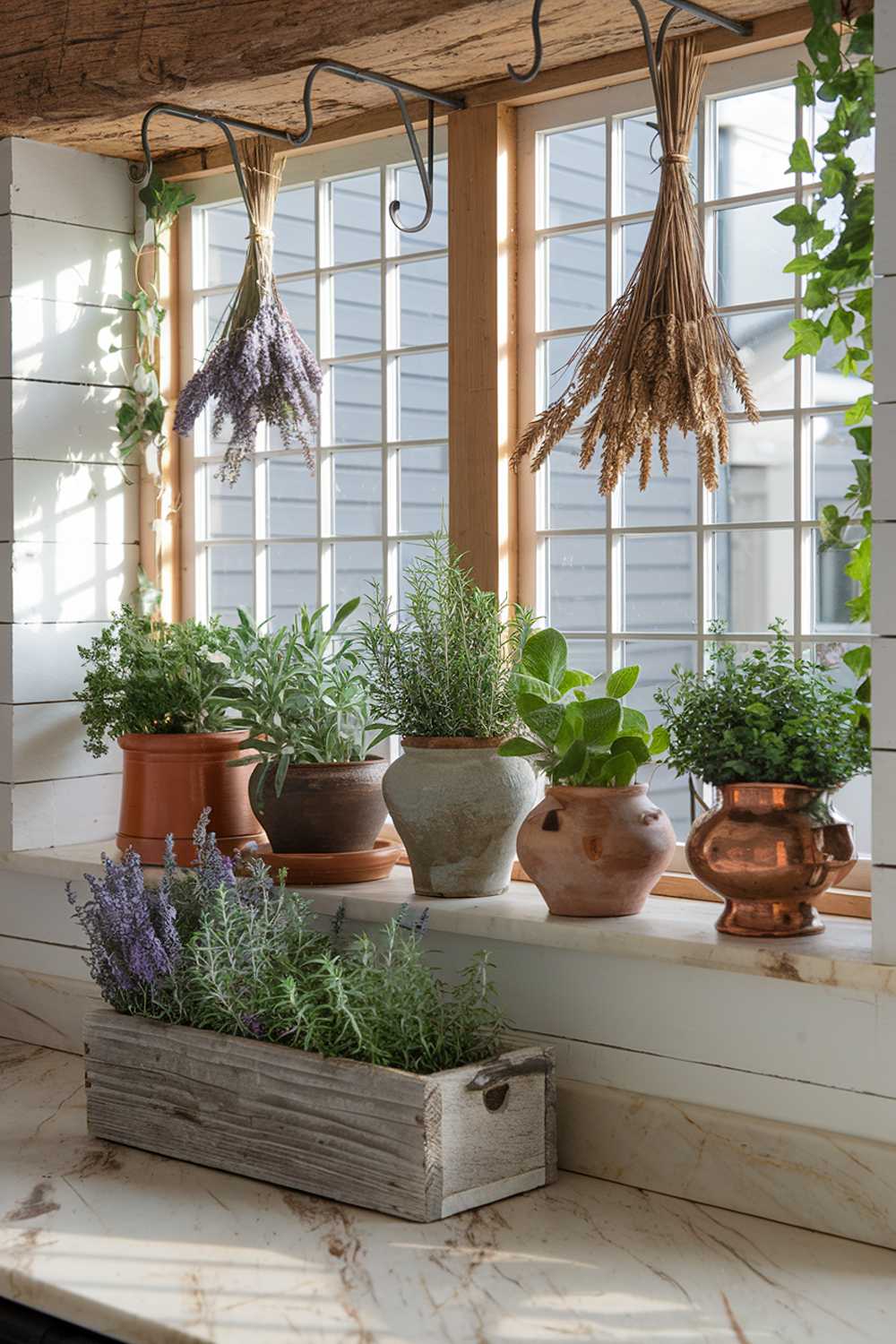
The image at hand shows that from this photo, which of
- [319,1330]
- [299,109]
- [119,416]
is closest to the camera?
[319,1330]

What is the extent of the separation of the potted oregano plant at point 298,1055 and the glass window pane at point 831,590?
639mm

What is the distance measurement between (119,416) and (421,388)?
583 millimetres

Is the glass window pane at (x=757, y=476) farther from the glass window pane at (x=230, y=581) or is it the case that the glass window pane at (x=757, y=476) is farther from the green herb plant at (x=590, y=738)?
the glass window pane at (x=230, y=581)

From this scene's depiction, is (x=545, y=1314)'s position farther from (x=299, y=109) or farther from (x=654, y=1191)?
(x=299, y=109)

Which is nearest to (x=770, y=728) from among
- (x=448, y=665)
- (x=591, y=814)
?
(x=591, y=814)

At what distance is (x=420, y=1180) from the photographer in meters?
1.70

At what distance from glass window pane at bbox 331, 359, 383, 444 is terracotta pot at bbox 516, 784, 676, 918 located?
0.82 meters

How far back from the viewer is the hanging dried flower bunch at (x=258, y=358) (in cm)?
237

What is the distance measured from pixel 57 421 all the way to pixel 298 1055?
1279 millimetres

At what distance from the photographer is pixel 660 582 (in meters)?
2.19

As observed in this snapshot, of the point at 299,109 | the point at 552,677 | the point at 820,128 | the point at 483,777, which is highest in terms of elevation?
the point at 299,109

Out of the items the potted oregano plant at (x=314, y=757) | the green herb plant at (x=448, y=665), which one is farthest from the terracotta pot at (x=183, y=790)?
the green herb plant at (x=448, y=665)

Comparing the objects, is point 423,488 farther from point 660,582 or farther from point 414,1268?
point 414,1268

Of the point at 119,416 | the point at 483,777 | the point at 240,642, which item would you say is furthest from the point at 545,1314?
the point at 119,416
